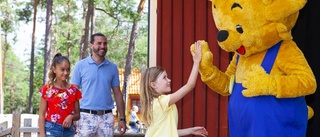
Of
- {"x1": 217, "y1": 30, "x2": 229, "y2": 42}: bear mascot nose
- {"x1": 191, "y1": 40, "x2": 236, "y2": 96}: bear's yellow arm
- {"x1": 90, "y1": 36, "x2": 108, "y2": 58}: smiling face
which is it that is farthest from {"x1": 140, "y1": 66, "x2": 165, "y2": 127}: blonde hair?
{"x1": 90, "y1": 36, "x2": 108, "y2": 58}: smiling face

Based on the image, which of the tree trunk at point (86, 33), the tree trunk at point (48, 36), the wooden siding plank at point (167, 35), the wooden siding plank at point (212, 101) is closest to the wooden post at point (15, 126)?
the wooden siding plank at point (167, 35)

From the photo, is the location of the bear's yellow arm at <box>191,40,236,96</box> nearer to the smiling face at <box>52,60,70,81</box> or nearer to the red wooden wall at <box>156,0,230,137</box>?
the smiling face at <box>52,60,70,81</box>

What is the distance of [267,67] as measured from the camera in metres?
2.80

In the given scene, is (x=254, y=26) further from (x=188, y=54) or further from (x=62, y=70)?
(x=188, y=54)

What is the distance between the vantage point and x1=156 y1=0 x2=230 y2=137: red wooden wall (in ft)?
14.4

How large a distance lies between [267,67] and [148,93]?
0.69 metres

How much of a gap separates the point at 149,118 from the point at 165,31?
1.65m

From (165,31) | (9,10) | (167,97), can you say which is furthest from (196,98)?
(9,10)

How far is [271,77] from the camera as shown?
2678 mm

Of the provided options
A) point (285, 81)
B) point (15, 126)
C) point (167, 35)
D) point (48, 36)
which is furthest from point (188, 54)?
point (48, 36)

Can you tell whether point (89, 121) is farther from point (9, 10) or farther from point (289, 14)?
point (9, 10)

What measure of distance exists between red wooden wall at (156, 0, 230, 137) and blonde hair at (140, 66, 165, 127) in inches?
56.3

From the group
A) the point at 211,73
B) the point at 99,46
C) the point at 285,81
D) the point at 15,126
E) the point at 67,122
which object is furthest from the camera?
the point at 15,126

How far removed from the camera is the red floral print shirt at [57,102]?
3.54 metres
